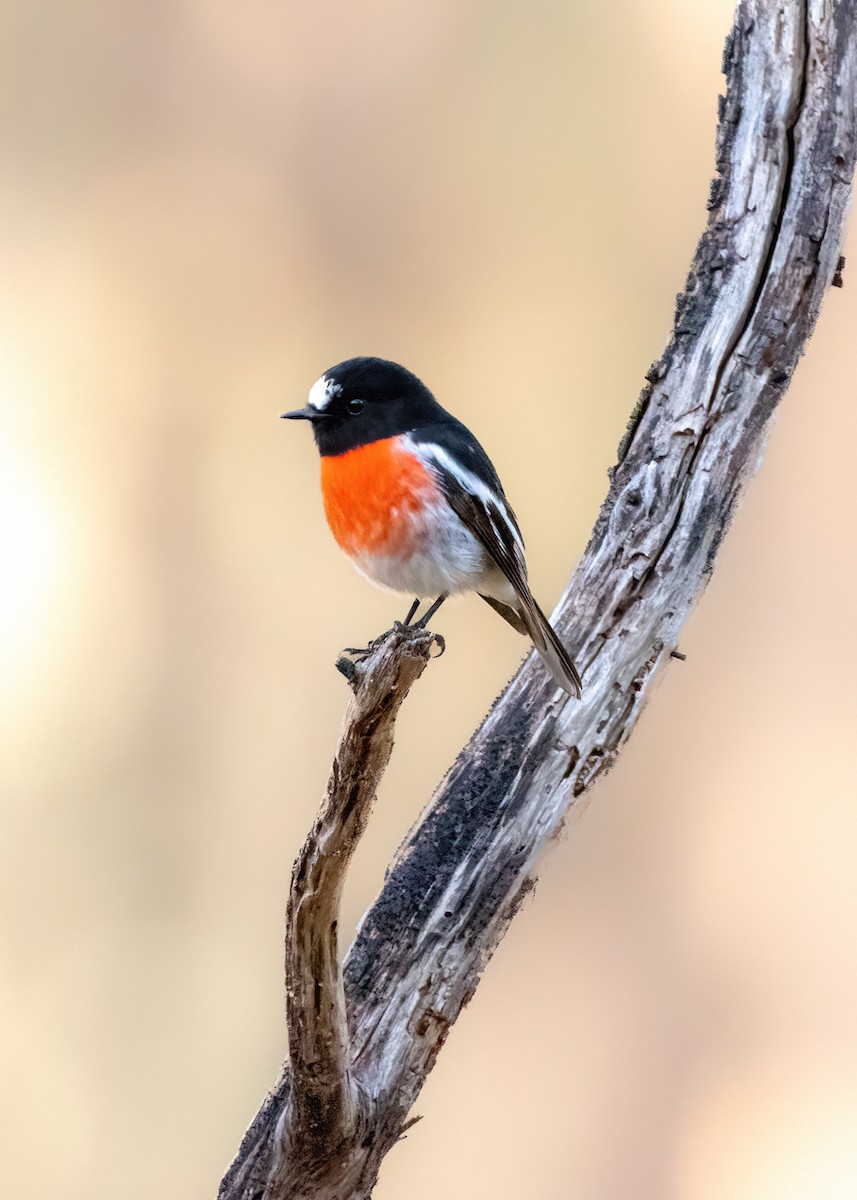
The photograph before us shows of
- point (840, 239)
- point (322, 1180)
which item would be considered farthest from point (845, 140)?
point (322, 1180)

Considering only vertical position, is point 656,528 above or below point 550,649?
above

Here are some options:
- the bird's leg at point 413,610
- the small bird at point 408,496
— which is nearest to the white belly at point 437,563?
the small bird at point 408,496

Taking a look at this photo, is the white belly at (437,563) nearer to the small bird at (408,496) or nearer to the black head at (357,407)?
the small bird at (408,496)


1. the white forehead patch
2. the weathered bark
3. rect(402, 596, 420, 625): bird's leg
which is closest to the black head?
the white forehead patch

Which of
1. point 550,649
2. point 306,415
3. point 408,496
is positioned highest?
point 306,415

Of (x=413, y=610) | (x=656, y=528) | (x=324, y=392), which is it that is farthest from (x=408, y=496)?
(x=656, y=528)

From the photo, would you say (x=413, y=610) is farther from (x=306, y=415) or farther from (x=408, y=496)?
(x=306, y=415)

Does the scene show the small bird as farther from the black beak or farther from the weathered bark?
the weathered bark
